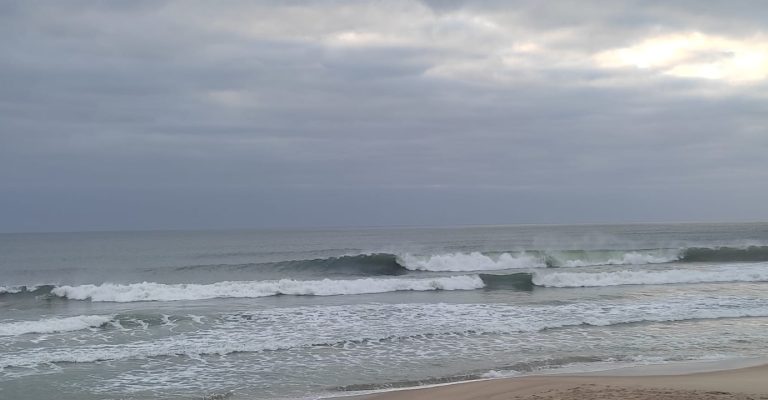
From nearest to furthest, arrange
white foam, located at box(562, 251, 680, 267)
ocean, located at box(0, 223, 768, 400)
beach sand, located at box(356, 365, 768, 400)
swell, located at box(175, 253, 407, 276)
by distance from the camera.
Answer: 1. beach sand, located at box(356, 365, 768, 400)
2. ocean, located at box(0, 223, 768, 400)
3. swell, located at box(175, 253, 407, 276)
4. white foam, located at box(562, 251, 680, 267)

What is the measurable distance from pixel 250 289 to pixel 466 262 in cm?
1640

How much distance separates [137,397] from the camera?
947 centimetres

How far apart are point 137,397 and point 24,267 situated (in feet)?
140

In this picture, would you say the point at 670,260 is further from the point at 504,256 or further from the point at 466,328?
the point at 466,328

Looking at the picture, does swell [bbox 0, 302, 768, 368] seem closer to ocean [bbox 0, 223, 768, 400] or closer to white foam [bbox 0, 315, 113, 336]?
ocean [bbox 0, 223, 768, 400]

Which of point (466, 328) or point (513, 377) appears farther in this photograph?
point (466, 328)

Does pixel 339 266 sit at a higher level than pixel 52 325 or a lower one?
lower

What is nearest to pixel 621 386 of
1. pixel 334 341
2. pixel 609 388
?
pixel 609 388

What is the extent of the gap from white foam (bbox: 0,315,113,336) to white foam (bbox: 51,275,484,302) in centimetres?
660

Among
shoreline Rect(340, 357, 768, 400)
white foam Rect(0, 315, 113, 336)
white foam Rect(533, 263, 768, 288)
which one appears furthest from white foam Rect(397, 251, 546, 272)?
shoreline Rect(340, 357, 768, 400)

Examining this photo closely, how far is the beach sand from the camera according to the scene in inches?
322

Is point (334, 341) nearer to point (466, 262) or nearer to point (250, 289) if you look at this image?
point (250, 289)

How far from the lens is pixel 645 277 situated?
89.0 ft

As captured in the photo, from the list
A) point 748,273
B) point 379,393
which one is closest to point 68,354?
point 379,393
